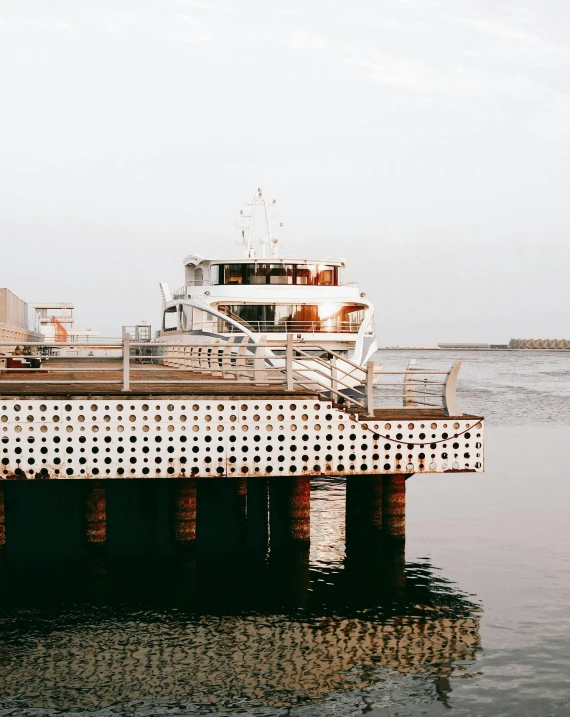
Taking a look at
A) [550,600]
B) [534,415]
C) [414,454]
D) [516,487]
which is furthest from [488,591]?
[534,415]

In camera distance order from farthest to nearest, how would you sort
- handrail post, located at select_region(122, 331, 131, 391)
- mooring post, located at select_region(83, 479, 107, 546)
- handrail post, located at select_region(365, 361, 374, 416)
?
mooring post, located at select_region(83, 479, 107, 546) < handrail post, located at select_region(365, 361, 374, 416) < handrail post, located at select_region(122, 331, 131, 391)

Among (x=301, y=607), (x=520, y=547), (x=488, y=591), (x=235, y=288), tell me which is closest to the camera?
(x=301, y=607)

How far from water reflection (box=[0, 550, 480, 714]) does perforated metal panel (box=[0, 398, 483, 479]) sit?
1936mm

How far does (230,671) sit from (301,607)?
2.87m

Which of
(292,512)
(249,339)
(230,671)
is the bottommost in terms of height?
(230,671)

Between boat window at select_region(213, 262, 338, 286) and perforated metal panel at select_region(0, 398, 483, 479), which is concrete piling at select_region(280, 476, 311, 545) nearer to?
perforated metal panel at select_region(0, 398, 483, 479)

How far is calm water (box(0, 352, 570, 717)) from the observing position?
11266 mm

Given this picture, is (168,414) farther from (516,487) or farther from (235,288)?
(235,288)

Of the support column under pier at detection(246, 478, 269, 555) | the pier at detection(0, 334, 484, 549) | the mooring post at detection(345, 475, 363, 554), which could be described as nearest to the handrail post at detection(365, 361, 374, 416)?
the pier at detection(0, 334, 484, 549)

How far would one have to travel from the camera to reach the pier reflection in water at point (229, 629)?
37.6ft

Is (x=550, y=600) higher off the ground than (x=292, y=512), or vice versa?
(x=292, y=512)

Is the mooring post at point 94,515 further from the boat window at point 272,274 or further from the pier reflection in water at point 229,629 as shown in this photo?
the boat window at point 272,274

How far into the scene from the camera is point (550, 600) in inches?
612

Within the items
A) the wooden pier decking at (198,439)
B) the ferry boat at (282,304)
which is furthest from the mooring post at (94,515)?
the ferry boat at (282,304)
